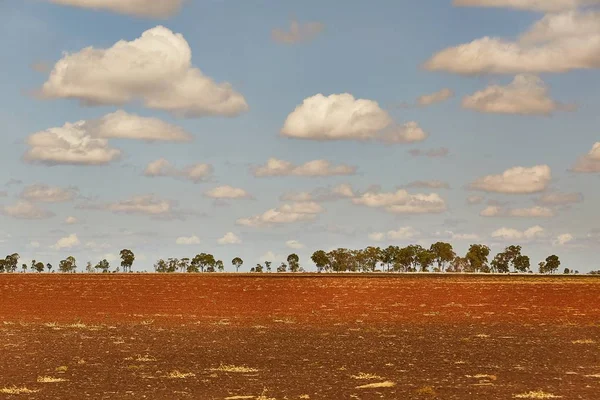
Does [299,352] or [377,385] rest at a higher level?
[299,352]

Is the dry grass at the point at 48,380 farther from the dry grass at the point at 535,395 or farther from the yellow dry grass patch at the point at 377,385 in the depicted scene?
the dry grass at the point at 535,395

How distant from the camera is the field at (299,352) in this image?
2283 centimetres

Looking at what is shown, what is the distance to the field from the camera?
22828 mm

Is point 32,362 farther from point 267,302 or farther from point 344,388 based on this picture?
point 267,302

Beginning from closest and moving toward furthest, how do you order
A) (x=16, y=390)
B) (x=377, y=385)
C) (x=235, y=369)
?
(x=16, y=390) → (x=377, y=385) → (x=235, y=369)

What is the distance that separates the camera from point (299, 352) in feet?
106

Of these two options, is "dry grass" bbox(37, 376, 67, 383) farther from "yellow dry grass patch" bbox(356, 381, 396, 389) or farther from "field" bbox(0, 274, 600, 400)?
"yellow dry grass patch" bbox(356, 381, 396, 389)

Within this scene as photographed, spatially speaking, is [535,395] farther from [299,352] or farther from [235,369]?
[299,352]

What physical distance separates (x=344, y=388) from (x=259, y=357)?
27.8 feet

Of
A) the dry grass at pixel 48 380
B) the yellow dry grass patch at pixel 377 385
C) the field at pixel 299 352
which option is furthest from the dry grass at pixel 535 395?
the dry grass at pixel 48 380

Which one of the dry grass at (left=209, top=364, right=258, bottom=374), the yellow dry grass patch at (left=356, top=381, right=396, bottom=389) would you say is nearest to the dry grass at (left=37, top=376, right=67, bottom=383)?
the dry grass at (left=209, top=364, right=258, bottom=374)

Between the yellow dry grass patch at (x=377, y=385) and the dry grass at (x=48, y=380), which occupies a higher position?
the yellow dry grass patch at (x=377, y=385)

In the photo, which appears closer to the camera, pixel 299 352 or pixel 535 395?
pixel 535 395

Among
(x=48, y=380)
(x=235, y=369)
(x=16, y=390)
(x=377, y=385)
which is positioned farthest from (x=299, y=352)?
(x=16, y=390)
